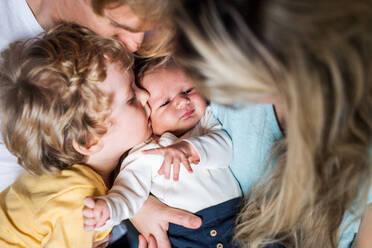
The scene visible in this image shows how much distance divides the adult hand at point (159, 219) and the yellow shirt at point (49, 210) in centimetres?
17

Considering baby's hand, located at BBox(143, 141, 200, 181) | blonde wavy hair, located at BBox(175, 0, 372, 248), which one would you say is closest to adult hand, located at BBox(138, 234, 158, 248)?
baby's hand, located at BBox(143, 141, 200, 181)

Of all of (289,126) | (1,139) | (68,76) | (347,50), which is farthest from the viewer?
(1,139)

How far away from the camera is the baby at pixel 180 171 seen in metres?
1.16

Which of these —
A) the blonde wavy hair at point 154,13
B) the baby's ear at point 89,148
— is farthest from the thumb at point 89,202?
the blonde wavy hair at point 154,13

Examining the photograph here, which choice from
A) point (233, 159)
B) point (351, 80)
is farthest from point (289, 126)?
point (233, 159)

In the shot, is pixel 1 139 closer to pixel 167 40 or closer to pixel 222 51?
pixel 167 40

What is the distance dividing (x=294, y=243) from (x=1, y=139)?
120 cm

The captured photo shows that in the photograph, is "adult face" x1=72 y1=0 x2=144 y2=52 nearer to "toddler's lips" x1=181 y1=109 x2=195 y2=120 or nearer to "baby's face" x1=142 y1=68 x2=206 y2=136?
"baby's face" x1=142 y1=68 x2=206 y2=136

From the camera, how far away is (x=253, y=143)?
3.82 feet

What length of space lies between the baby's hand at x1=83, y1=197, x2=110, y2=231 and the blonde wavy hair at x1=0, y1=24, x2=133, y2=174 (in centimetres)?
24

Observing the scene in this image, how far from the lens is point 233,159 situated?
4.17 ft

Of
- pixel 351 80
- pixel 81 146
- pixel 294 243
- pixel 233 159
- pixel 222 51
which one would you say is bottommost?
pixel 294 243

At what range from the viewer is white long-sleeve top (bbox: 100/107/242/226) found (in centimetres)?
120

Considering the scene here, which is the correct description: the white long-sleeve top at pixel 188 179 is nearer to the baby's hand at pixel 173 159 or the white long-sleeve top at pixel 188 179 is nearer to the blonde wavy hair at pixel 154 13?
the baby's hand at pixel 173 159
